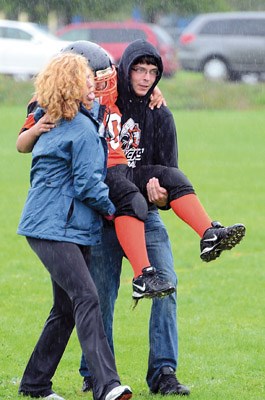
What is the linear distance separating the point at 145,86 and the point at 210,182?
1237cm

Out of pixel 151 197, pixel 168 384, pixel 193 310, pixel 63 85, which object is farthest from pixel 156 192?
pixel 193 310

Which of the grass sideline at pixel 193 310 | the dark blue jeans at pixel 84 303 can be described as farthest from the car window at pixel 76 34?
the dark blue jeans at pixel 84 303

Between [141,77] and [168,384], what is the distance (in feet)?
5.94

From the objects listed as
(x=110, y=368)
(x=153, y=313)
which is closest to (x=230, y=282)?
(x=153, y=313)

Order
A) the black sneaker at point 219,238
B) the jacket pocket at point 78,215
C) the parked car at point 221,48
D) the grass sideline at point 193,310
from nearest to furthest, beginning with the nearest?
the jacket pocket at point 78,215
the black sneaker at point 219,238
the grass sideline at point 193,310
the parked car at point 221,48

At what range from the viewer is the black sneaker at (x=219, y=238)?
6.36 metres

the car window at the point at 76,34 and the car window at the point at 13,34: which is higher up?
the car window at the point at 13,34

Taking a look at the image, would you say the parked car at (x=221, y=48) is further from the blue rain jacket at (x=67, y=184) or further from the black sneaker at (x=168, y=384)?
the blue rain jacket at (x=67, y=184)

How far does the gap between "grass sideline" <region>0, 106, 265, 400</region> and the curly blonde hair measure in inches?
68.5

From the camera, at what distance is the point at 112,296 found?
6.81m

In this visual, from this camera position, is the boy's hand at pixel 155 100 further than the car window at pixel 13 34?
No

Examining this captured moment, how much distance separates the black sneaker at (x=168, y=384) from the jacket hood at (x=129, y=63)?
1618mm

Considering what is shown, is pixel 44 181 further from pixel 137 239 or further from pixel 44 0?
pixel 44 0

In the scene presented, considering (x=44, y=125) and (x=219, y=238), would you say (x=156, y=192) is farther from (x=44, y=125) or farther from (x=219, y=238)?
(x=44, y=125)
